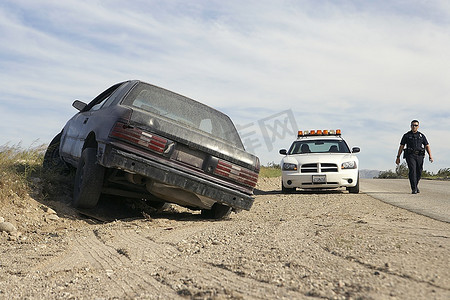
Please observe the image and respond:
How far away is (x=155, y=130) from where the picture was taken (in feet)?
18.6

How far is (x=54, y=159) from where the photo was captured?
30.8ft

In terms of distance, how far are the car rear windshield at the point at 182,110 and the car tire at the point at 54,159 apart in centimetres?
306

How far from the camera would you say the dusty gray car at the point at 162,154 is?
18.4ft

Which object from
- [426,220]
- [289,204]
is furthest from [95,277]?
[289,204]

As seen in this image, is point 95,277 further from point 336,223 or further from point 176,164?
point 336,223

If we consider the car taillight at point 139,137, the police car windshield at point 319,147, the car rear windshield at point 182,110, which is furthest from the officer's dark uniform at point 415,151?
the car taillight at point 139,137

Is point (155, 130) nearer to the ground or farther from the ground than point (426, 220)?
farther from the ground

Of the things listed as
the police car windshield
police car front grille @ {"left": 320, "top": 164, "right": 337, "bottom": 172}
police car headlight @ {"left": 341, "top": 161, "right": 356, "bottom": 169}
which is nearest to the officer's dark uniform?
the police car windshield

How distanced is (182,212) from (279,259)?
→ 433 cm

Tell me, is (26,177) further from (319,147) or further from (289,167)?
(319,147)

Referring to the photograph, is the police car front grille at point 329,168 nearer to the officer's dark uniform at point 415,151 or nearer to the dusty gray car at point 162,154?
the officer's dark uniform at point 415,151

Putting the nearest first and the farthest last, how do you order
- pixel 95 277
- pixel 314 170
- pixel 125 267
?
pixel 95 277
pixel 125 267
pixel 314 170

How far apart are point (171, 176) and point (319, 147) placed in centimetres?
823

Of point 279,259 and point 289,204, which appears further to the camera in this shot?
point 289,204
